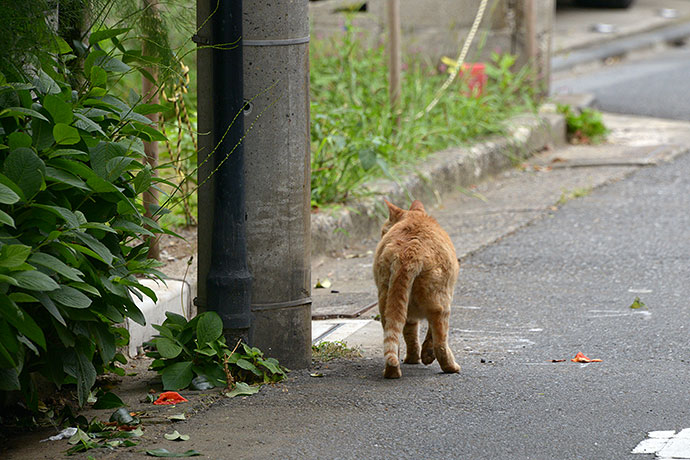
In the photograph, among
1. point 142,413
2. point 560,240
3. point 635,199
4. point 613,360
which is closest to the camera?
point 142,413

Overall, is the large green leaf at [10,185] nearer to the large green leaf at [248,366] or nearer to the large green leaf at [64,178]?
the large green leaf at [64,178]

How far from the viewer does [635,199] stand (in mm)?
6828

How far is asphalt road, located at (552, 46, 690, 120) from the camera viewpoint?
10.4 meters

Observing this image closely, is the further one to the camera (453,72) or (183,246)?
(453,72)

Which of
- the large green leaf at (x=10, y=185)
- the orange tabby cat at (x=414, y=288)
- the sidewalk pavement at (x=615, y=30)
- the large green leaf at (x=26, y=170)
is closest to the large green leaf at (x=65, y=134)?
the large green leaf at (x=26, y=170)

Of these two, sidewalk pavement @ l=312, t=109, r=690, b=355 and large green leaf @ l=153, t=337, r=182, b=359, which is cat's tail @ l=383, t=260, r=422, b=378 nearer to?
sidewalk pavement @ l=312, t=109, r=690, b=355

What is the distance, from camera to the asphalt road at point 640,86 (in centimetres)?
1038

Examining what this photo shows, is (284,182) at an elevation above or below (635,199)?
above

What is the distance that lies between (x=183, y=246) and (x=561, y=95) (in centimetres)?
612

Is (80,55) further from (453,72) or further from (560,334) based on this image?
(453,72)

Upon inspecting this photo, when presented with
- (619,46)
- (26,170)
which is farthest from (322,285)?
(619,46)

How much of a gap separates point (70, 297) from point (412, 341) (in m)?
A: 1.46

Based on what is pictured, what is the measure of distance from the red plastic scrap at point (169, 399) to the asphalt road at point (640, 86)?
7.46 m

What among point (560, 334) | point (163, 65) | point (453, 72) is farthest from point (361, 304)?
point (453, 72)
